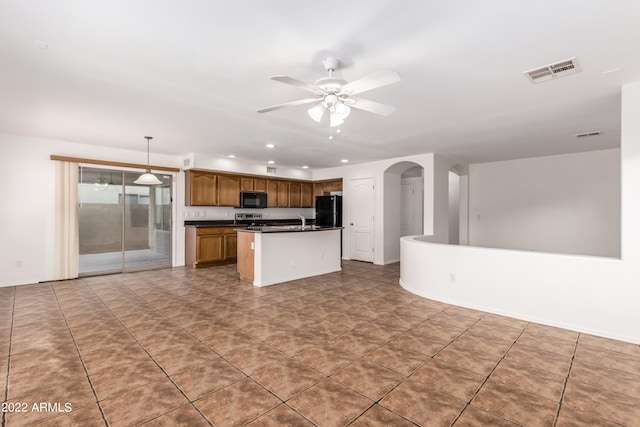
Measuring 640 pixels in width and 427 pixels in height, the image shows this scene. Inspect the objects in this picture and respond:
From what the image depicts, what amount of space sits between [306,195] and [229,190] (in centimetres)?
252

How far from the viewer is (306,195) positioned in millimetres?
9023

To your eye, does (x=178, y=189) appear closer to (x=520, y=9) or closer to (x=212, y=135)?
(x=212, y=135)

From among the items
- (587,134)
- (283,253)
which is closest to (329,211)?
(283,253)

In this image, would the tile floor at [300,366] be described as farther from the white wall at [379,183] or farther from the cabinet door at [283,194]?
the cabinet door at [283,194]

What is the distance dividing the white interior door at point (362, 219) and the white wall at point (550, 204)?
2.72 meters

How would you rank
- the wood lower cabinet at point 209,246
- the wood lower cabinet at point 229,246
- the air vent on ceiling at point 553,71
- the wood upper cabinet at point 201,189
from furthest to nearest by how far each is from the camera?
the wood lower cabinet at point 229,246, the wood upper cabinet at point 201,189, the wood lower cabinet at point 209,246, the air vent on ceiling at point 553,71

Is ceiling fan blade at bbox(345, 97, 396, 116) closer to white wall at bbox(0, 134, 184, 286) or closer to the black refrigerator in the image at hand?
the black refrigerator

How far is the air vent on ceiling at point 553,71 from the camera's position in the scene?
8.32 feet

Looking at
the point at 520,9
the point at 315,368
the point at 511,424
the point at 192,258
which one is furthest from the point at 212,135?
the point at 511,424

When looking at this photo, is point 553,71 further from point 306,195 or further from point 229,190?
point 306,195

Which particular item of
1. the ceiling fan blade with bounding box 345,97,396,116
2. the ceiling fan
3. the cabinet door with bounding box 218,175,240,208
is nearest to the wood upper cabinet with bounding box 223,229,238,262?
the cabinet door with bounding box 218,175,240,208

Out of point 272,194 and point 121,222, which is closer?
point 121,222

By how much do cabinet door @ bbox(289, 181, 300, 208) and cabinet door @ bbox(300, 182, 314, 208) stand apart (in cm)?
12

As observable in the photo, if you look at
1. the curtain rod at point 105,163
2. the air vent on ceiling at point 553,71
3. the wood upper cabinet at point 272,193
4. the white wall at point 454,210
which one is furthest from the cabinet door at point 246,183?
the air vent on ceiling at point 553,71
